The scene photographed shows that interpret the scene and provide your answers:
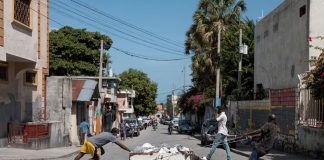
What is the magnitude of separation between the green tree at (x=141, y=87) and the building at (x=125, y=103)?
9.25 ft

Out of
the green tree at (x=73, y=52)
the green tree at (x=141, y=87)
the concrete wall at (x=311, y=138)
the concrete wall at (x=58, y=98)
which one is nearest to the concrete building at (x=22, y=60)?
the concrete wall at (x=58, y=98)

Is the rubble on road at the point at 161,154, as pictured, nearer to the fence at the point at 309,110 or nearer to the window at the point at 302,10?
the fence at the point at 309,110

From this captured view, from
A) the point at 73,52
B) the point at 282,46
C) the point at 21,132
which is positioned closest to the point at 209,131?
the point at 282,46

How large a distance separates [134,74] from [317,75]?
8857cm

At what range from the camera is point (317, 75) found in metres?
18.6

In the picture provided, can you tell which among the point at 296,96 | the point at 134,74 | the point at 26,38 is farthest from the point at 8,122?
the point at 134,74

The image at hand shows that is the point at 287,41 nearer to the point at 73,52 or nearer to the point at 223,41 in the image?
the point at 223,41

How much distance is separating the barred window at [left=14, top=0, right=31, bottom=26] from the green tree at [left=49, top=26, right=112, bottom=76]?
1283 inches

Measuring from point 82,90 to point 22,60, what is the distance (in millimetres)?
10364

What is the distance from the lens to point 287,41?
29719mm

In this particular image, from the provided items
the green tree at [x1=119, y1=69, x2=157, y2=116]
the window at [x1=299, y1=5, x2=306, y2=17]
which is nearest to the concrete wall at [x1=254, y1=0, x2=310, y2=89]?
the window at [x1=299, y1=5, x2=306, y2=17]

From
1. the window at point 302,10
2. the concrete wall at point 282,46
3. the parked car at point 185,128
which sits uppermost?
the window at point 302,10

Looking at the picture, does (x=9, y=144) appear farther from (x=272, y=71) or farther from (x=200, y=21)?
(x=200, y=21)

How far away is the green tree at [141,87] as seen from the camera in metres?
106
